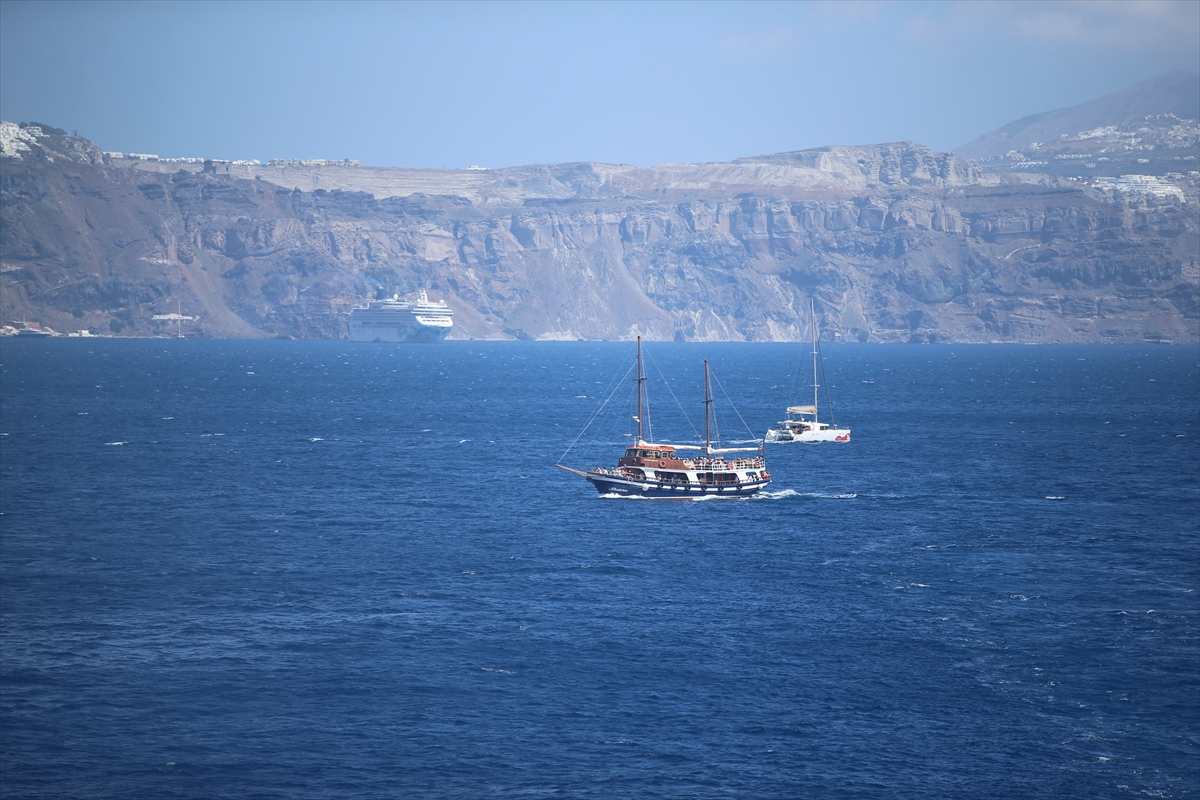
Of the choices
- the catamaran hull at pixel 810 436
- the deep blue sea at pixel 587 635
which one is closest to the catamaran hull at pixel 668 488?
the deep blue sea at pixel 587 635

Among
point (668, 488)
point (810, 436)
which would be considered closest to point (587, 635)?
point (668, 488)

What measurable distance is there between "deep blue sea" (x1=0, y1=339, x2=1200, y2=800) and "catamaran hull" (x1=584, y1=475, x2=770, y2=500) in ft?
4.89

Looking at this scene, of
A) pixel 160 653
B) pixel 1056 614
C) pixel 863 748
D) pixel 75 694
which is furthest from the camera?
pixel 1056 614

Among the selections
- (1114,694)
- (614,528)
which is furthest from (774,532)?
(1114,694)

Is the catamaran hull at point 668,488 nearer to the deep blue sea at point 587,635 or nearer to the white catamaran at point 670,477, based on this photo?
the white catamaran at point 670,477

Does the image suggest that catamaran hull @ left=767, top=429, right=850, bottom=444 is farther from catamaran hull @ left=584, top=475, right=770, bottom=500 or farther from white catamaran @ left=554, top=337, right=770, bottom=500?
catamaran hull @ left=584, top=475, right=770, bottom=500

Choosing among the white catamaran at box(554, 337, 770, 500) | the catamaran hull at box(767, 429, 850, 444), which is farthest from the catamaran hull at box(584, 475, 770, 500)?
the catamaran hull at box(767, 429, 850, 444)

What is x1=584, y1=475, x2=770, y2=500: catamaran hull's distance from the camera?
10269cm

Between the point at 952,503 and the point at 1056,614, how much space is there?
1399 inches

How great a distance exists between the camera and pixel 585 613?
66250mm

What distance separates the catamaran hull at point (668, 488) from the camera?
337 ft

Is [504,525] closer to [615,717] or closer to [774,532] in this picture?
[774,532]

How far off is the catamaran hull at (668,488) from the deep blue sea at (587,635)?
4.89 ft

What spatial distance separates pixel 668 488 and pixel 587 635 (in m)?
41.3
